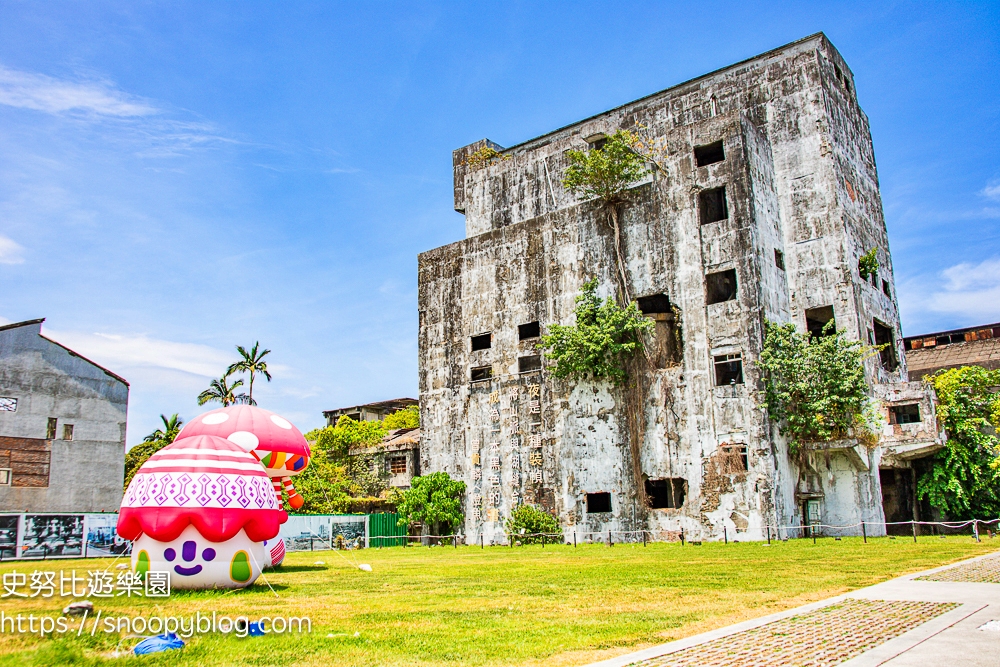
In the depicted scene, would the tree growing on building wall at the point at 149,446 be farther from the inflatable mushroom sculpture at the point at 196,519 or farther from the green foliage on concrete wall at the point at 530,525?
the inflatable mushroom sculpture at the point at 196,519

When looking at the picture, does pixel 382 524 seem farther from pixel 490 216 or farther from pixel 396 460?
pixel 490 216

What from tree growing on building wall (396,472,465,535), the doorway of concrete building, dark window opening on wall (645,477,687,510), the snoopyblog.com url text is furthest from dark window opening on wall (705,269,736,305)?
the snoopyblog.com url text

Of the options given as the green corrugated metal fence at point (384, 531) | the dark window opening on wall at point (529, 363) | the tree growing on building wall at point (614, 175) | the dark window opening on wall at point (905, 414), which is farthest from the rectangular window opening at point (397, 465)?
the dark window opening on wall at point (905, 414)

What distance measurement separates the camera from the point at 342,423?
5362 centimetres

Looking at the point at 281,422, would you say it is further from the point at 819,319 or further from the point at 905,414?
the point at 819,319

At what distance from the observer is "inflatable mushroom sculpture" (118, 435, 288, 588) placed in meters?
12.1

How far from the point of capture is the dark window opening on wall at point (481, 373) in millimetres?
38991

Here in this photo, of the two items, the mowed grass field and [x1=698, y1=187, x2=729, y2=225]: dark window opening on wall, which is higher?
[x1=698, y1=187, x2=729, y2=225]: dark window opening on wall

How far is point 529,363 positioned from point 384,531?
10.6 meters

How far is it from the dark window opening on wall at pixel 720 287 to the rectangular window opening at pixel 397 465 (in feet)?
78.7

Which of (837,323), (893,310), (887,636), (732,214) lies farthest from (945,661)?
(893,310)

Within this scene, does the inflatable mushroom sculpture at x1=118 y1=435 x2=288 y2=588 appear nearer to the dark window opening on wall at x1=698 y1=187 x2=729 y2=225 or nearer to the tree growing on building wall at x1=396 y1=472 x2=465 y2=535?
the tree growing on building wall at x1=396 y1=472 x2=465 y2=535

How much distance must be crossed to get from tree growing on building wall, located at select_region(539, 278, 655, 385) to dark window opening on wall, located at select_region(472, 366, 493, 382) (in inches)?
180

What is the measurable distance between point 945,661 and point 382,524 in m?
33.4
